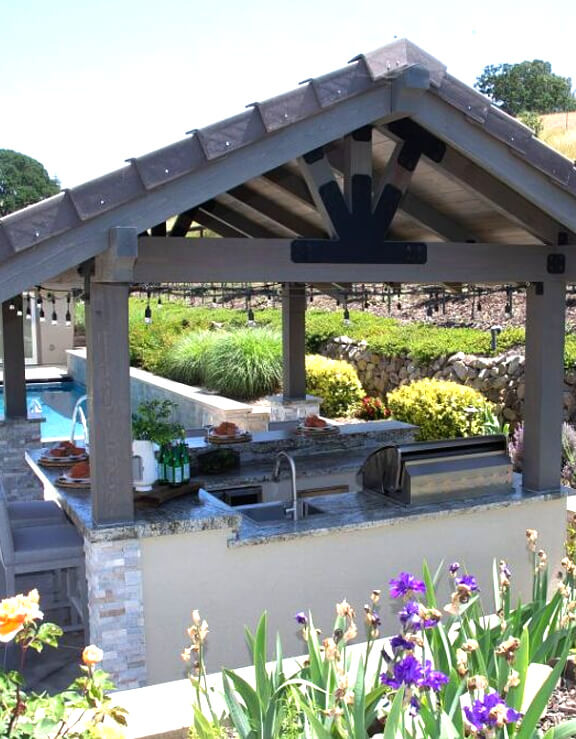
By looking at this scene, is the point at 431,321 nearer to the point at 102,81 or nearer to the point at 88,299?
the point at 88,299

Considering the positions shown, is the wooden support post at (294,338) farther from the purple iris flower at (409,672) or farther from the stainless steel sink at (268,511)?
the purple iris flower at (409,672)

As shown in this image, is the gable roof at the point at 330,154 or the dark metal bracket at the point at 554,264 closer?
the gable roof at the point at 330,154

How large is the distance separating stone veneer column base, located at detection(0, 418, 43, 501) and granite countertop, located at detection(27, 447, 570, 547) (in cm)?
287

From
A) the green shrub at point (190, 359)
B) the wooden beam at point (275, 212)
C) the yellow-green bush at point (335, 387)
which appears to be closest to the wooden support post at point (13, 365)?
the wooden beam at point (275, 212)

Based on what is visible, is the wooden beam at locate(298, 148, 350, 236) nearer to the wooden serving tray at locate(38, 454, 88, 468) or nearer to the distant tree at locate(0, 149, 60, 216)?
the wooden serving tray at locate(38, 454, 88, 468)

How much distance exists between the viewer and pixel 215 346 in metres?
16.0

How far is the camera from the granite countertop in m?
4.96

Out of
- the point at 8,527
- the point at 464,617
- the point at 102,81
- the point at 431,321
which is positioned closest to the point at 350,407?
the point at 431,321

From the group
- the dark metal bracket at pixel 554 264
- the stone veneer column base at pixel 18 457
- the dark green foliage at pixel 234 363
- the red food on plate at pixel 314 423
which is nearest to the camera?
the dark metal bracket at pixel 554 264

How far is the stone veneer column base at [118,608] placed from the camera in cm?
485

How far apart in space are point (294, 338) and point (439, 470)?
439 centimetres

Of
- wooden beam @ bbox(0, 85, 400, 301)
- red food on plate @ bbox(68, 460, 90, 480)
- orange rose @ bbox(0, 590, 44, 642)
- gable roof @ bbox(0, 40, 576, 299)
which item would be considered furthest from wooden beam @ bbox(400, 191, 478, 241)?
orange rose @ bbox(0, 590, 44, 642)

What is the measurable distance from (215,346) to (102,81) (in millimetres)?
40056

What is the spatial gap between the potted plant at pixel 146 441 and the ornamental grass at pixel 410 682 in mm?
2261
